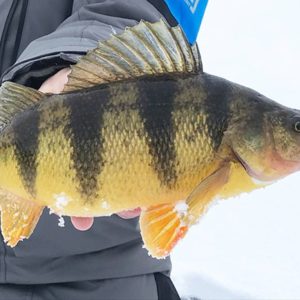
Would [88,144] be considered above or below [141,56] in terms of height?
below

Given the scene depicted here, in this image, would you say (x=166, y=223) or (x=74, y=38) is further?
(x=74, y=38)

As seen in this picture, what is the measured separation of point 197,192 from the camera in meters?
1.09

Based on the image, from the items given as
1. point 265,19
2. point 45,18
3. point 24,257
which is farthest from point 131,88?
point 265,19

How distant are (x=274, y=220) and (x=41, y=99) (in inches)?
105

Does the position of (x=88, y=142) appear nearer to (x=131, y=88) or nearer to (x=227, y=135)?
(x=131, y=88)

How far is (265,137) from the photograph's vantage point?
112 centimetres

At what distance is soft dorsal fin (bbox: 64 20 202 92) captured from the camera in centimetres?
114

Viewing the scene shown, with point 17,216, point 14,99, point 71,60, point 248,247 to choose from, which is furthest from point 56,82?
point 248,247

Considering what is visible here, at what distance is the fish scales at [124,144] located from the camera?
110cm

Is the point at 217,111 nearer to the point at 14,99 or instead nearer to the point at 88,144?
the point at 88,144

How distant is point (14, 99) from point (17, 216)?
24 centimetres

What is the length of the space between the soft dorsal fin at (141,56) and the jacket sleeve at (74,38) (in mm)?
292

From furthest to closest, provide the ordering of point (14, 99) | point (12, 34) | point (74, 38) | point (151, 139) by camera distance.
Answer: point (12, 34)
point (74, 38)
point (14, 99)
point (151, 139)

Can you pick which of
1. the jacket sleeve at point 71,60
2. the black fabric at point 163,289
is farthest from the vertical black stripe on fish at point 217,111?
the black fabric at point 163,289
